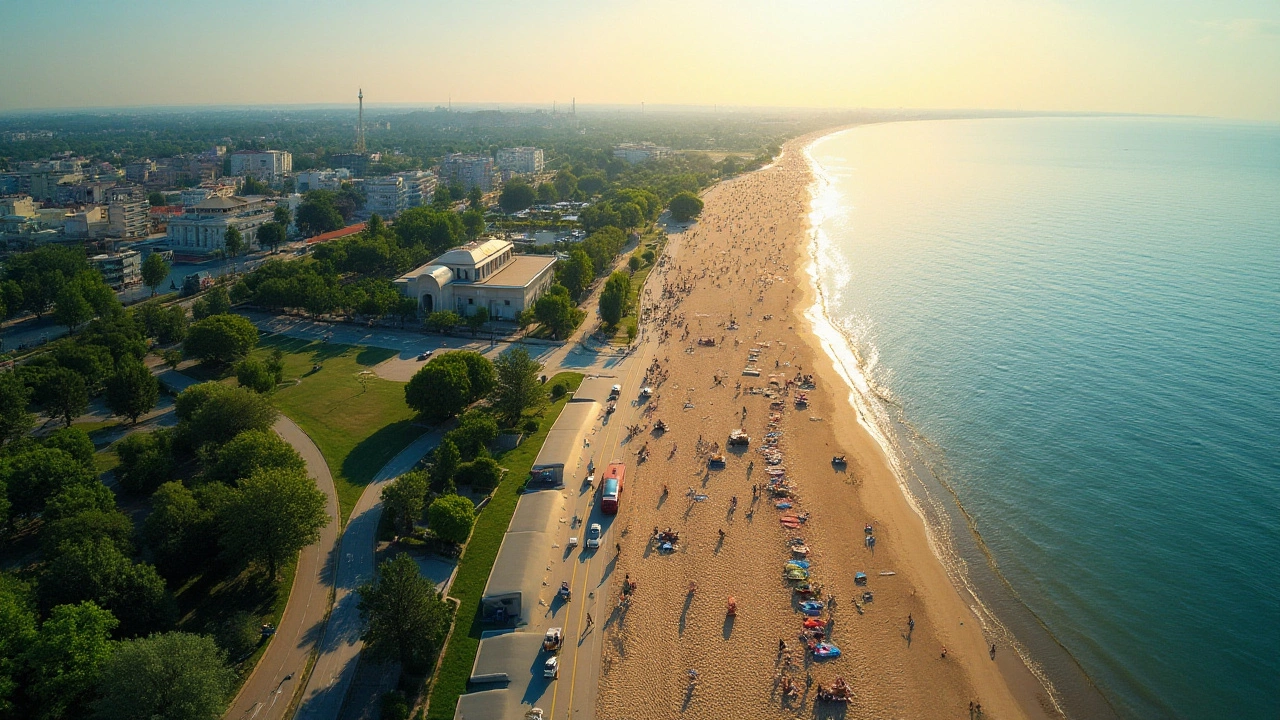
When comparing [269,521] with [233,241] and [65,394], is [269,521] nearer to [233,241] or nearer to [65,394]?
[65,394]

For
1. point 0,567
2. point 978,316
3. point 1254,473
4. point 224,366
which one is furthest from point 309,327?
point 1254,473

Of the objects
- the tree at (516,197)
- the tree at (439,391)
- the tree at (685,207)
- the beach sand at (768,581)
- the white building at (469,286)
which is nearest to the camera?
the beach sand at (768,581)

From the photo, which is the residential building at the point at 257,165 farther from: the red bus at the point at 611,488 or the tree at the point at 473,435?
the red bus at the point at 611,488

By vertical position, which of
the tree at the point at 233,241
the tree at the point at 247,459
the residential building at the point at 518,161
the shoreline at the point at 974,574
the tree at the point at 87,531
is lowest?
the shoreline at the point at 974,574

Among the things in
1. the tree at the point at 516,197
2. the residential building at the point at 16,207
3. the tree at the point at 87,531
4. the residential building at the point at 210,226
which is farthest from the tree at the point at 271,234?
the tree at the point at 87,531

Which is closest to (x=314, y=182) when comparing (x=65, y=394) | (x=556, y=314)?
(x=556, y=314)

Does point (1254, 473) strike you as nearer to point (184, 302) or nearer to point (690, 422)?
point (690, 422)
